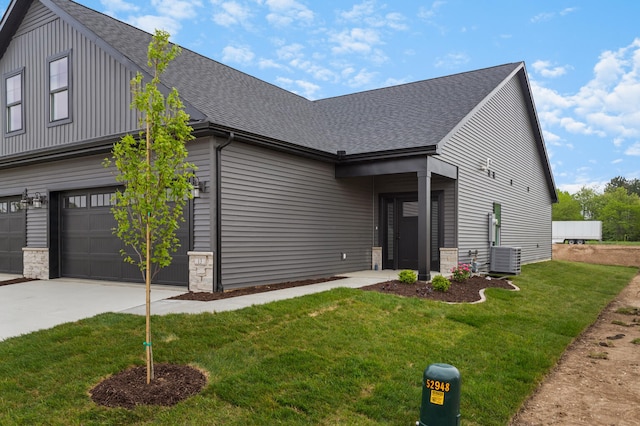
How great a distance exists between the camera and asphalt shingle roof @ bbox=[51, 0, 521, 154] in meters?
10.4

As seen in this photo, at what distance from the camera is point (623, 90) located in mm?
41031

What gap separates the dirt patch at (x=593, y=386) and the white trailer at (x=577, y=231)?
4036 cm

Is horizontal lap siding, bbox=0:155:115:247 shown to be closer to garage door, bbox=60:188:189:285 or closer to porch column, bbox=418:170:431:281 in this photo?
garage door, bbox=60:188:189:285

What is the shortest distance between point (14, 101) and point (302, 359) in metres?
12.1

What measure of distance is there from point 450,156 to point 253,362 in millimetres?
8910

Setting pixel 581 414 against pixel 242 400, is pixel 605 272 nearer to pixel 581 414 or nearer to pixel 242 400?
pixel 581 414

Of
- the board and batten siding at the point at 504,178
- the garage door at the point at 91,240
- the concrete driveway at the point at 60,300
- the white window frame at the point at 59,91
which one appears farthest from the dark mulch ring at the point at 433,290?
the white window frame at the point at 59,91

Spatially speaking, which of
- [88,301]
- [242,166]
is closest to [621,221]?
[242,166]

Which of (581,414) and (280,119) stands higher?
(280,119)

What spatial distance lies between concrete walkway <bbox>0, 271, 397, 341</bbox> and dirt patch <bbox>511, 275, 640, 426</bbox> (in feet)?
13.9

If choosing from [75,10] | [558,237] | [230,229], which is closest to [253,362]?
[230,229]

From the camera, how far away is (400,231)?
13.8 metres

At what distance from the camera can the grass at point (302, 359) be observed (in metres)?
3.81

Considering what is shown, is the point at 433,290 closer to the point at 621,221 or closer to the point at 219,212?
the point at 219,212
